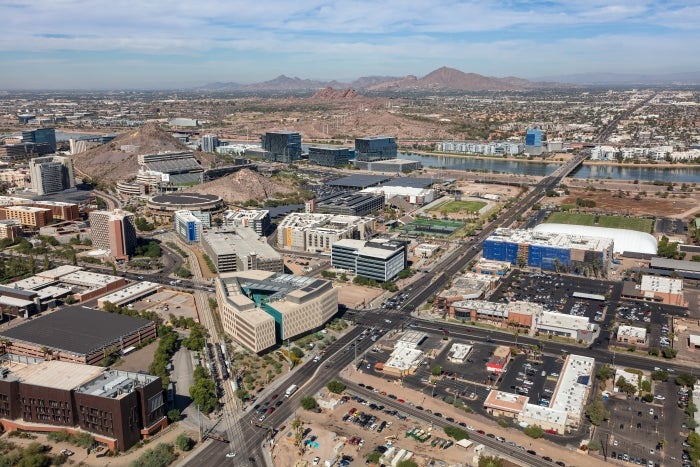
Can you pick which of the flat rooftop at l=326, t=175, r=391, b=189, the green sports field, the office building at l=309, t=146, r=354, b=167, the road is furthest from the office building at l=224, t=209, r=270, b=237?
the office building at l=309, t=146, r=354, b=167

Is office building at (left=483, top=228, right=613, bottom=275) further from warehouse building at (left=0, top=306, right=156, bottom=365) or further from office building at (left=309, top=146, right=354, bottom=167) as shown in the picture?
office building at (left=309, top=146, right=354, bottom=167)

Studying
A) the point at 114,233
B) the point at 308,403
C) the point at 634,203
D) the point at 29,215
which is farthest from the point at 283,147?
the point at 308,403

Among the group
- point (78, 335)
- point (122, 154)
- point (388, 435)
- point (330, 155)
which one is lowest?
point (388, 435)

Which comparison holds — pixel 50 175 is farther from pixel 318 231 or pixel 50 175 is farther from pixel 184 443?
pixel 184 443

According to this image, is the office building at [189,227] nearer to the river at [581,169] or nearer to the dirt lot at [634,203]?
the dirt lot at [634,203]

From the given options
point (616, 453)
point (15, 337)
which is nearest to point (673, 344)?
point (616, 453)
